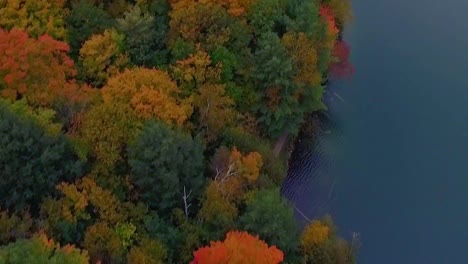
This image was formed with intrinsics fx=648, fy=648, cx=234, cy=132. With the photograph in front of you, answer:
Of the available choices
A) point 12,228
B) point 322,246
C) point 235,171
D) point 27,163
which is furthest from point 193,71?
point 12,228

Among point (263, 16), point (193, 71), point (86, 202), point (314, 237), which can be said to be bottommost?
point (86, 202)

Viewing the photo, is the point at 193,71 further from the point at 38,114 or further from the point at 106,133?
the point at 38,114

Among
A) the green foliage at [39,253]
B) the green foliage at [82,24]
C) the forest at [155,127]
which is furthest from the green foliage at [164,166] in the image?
the green foliage at [82,24]

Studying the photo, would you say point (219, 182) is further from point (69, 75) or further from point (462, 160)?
point (462, 160)

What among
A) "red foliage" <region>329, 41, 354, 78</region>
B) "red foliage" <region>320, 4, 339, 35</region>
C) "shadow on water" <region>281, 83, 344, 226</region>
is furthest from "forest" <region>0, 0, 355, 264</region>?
"red foliage" <region>329, 41, 354, 78</region>

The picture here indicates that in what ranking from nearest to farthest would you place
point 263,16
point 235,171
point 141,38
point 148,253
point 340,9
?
point 148,253 < point 235,171 < point 141,38 < point 263,16 < point 340,9

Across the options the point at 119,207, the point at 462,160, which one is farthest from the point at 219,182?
the point at 462,160
